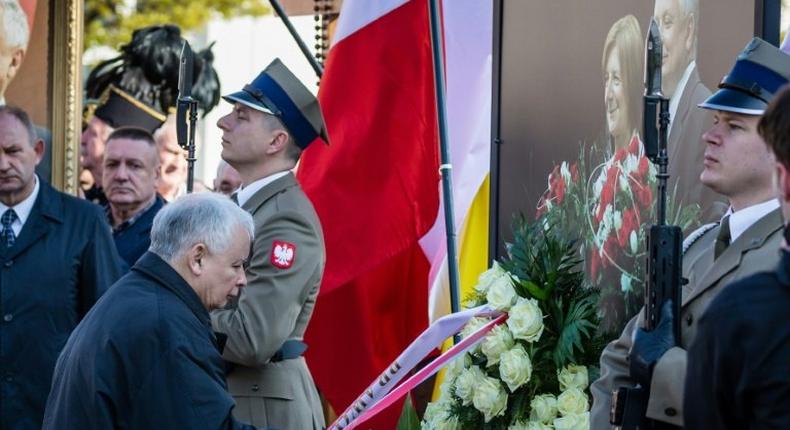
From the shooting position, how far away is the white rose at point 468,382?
5.03 metres

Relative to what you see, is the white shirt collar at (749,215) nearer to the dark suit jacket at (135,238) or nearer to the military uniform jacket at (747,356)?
the military uniform jacket at (747,356)

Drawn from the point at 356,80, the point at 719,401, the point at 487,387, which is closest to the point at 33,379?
the point at 356,80

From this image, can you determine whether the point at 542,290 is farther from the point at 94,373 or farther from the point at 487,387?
the point at 94,373

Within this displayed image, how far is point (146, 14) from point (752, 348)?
2130 cm

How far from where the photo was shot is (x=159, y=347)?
4211mm

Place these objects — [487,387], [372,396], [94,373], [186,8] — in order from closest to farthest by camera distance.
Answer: [94,373], [487,387], [372,396], [186,8]

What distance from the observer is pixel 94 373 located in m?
4.20

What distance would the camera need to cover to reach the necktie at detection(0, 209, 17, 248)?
7.04 metres

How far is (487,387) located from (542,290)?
374 millimetres

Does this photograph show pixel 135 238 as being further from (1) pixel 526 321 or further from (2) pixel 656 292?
(2) pixel 656 292

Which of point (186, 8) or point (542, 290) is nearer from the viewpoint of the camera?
point (542, 290)

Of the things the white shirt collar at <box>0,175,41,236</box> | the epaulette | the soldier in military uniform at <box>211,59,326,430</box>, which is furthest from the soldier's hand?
the white shirt collar at <box>0,175,41,236</box>

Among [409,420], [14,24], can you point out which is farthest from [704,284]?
[14,24]

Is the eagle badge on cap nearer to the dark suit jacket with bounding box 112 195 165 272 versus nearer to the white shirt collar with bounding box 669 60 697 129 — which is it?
the white shirt collar with bounding box 669 60 697 129
